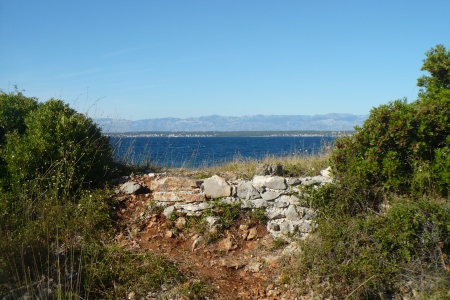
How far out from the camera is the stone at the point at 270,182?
7535 millimetres

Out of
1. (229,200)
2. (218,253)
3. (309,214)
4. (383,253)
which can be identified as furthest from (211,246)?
(383,253)

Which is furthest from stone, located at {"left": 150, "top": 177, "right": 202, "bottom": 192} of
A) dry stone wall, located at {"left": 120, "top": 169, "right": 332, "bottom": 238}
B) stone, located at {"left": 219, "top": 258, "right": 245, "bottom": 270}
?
stone, located at {"left": 219, "top": 258, "right": 245, "bottom": 270}

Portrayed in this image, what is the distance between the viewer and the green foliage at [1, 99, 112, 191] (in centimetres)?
750

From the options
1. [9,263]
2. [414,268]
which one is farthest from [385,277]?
[9,263]

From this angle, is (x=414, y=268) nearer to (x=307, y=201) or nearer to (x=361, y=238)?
(x=361, y=238)

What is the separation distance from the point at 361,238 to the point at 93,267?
360cm

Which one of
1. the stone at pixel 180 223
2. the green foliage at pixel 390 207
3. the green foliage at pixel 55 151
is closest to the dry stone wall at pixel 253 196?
the stone at pixel 180 223

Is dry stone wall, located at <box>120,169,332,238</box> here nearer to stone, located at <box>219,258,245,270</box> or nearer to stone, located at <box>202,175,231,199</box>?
stone, located at <box>202,175,231,199</box>

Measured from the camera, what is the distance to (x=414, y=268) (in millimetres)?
5621

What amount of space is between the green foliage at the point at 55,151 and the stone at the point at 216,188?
2082 mm

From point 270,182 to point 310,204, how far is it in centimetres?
85

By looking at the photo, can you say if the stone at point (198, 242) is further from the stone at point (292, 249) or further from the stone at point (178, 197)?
Result: the stone at point (292, 249)

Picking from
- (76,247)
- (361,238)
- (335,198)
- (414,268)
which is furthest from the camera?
(335,198)

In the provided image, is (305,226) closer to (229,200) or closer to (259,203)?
(259,203)
